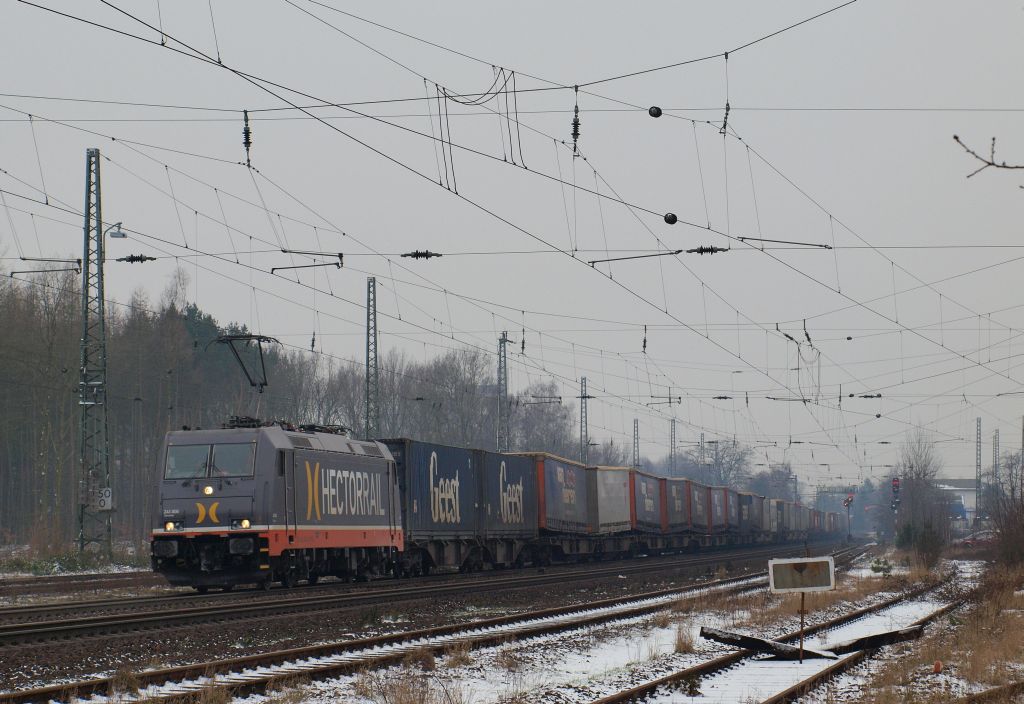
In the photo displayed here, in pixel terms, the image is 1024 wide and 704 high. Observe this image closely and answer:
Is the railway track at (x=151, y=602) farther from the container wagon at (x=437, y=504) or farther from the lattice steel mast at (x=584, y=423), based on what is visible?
the lattice steel mast at (x=584, y=423)

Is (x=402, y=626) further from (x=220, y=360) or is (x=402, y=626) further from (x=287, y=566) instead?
(x=220, y=360)

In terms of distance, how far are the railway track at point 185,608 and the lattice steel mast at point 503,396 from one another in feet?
64.8

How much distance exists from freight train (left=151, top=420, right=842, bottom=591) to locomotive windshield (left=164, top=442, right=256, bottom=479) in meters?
0.02

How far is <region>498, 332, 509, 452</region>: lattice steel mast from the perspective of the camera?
49438mm

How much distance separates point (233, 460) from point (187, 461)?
1.00m

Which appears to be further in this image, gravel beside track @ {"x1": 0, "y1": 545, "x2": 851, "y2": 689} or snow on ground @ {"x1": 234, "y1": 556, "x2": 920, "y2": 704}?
gravel beside track @ {"x1": 0, "y1": 545, "x2": 851, "y2": 689}

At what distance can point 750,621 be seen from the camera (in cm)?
2172

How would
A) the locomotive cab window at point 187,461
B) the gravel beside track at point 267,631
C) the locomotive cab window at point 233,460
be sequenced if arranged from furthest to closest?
the locomotive cab window at point 187,461 < the locomotive cab window at point 233,460 < the gravel beside track at point 267,631

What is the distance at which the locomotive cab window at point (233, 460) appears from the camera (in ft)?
78.1

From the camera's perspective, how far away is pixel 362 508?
91.1ft

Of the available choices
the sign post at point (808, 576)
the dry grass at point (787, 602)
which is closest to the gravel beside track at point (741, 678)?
the sign post at point (808, 576)

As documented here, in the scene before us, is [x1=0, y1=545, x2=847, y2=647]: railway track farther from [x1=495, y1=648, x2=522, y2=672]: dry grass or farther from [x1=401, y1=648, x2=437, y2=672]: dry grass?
[x1=495, y1=648, x2=522, y2=672]: dry grass

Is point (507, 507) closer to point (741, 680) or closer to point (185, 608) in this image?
point (185, 608)

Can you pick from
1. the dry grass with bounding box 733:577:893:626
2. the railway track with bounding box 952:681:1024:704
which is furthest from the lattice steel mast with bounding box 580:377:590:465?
the railway track with bounding box 952:681:1024:704
